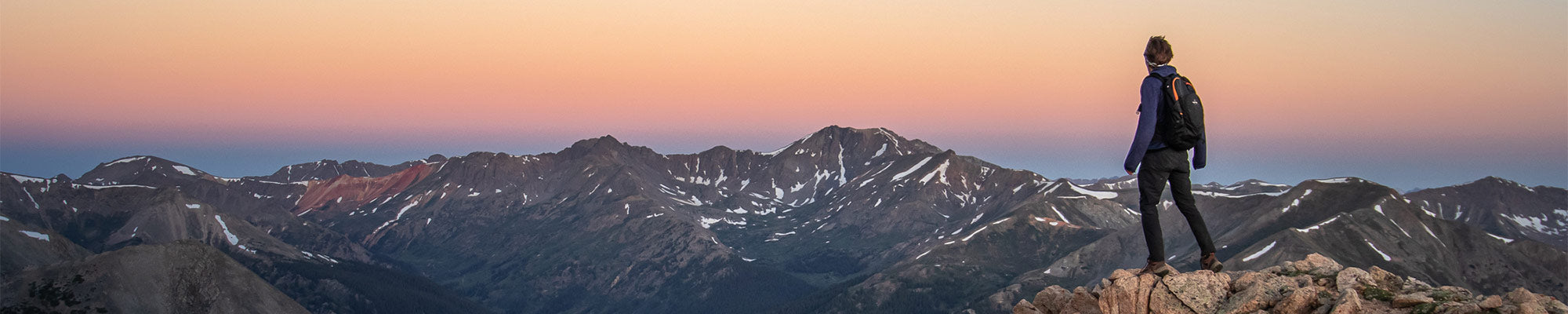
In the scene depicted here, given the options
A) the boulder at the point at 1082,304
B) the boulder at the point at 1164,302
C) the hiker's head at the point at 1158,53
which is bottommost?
the boulder at the point at 1082,304

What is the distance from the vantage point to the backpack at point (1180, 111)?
2034 centimetres

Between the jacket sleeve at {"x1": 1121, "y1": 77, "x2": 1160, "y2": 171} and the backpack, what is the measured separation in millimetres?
141

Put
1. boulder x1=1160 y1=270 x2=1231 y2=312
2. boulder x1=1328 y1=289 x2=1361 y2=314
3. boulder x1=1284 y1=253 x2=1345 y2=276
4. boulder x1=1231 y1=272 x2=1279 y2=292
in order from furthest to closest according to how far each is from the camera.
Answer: boulder x1=1284 y1=253 x2=1345 y2=276 < boulder x1=1231 y1=272 x2=1279 y2=292 < boulder x1=1160 y1=270 x2=1231 y2=312 < boulder x1=1328 y1=289 x2=1361 y2=314

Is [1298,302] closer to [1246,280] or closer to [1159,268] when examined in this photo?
[1246,280]

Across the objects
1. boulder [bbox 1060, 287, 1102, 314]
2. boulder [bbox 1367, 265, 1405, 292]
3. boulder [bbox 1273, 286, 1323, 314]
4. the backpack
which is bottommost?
boulder [bbox 1060, 287, 1102, 314]

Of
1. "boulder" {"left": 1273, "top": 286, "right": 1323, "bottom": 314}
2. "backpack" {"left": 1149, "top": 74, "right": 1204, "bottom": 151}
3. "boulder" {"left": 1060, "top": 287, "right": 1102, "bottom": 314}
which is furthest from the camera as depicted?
"boulder" {"left": 1060, "top": 287, "right": 1102, "bottom": 314}

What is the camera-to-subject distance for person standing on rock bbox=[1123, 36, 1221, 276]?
20609 mm

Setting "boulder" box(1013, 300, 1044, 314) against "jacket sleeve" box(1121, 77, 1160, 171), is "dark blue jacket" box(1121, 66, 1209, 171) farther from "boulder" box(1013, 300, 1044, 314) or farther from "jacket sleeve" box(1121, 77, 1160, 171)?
"boulder" box(1013, 300, 1044, 314)

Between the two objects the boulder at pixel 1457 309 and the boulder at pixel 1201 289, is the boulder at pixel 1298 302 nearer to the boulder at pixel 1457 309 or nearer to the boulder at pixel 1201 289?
the boulder at pixel 1201 289

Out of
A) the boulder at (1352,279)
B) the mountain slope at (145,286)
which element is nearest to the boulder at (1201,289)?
the boulder at (1352,279)

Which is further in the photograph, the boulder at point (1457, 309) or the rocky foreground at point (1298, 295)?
the rocky foreground at point (1298, 295)

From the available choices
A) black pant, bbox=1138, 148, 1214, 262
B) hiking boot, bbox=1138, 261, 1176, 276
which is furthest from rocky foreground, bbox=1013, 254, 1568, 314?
black pant, bbox=1138, 148, 1214, 262

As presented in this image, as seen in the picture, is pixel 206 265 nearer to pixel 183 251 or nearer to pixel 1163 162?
pixel 183 251

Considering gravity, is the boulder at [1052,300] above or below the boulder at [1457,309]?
below
